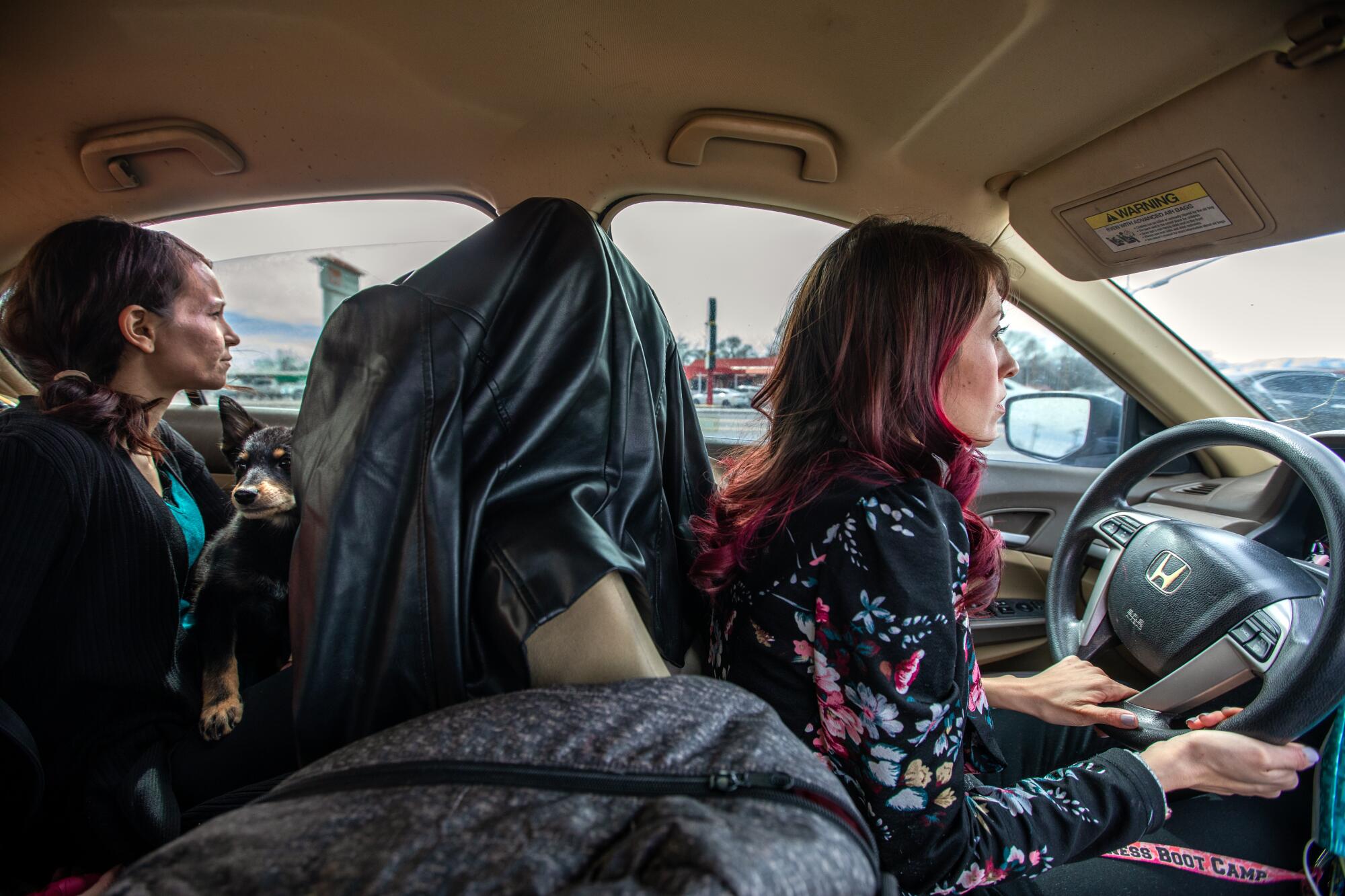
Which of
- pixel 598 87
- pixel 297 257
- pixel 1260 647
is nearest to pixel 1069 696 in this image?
pixel 1260 647

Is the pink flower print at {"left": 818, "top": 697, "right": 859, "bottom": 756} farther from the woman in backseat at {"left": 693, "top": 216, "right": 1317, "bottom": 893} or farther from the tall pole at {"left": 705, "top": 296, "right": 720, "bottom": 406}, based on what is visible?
the tall pole at {"left": 705, "top": 296, "right": 720, "bottom": 406}

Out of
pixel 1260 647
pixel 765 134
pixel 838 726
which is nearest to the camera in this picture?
pixel 838 726

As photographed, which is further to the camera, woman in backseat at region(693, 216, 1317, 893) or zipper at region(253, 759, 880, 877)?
woman in backseat at region(693, 216, 1317, 893)

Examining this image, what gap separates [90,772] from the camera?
4.11 feet

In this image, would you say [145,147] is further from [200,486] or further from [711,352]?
[711,352]

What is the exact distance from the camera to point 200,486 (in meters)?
1.97

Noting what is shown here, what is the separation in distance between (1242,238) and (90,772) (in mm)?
2707

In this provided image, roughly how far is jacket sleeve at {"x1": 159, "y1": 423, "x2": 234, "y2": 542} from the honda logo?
95.8 inches

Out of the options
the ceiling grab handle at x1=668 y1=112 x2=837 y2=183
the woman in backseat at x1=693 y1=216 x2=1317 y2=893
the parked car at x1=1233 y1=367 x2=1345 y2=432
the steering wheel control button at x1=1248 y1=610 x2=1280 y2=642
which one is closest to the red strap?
the woman in backseat at x1=693 y1=216 x2=1317 y2=893

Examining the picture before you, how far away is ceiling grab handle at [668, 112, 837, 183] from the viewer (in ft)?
6.14

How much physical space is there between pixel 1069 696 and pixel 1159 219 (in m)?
1.17

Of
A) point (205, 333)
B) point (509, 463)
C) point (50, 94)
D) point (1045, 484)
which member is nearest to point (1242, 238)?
point (1045, 484)

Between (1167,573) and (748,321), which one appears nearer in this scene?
(1167,573)

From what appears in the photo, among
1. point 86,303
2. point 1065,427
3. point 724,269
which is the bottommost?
point 1065,427
